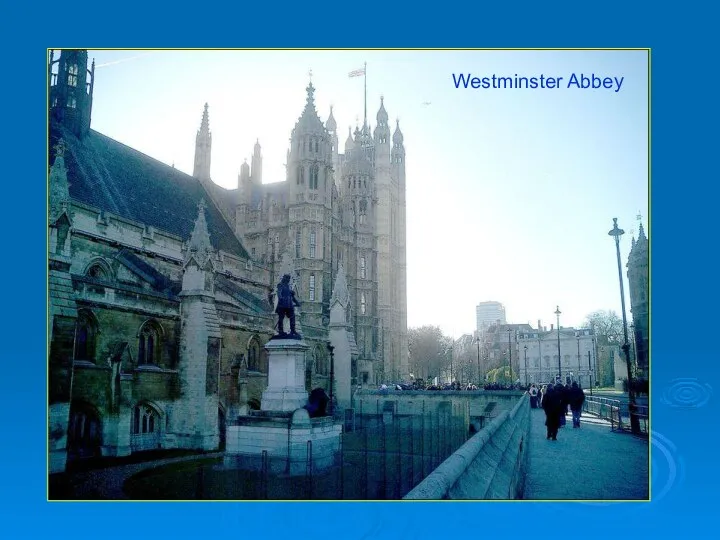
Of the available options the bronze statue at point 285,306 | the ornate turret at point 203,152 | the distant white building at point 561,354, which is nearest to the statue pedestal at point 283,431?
the bronze statue at point 285,306

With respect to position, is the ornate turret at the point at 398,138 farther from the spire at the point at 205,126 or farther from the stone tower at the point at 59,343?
the stone tower at the point at 59,343

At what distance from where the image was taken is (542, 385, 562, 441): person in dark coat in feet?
42.2

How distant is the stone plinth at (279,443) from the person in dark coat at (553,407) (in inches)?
204

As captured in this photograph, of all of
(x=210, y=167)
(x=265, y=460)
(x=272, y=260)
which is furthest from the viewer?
(x=210, y=167)

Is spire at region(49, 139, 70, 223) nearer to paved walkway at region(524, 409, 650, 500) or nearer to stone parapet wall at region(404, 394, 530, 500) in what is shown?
stone parapet wall at region(404, 394, 530, 500)

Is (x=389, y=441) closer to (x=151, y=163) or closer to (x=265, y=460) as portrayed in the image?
(x=265, y=460)

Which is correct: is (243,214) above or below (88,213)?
above

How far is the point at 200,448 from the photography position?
16469 mm

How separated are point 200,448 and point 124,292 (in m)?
4.98

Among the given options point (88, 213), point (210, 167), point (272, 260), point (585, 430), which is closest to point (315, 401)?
point (585, 430)

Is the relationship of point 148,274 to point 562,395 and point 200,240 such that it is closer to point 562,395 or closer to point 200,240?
point 200,240

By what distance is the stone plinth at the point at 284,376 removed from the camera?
13039 mm

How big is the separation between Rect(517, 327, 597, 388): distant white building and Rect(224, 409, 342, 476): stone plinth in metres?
9.58

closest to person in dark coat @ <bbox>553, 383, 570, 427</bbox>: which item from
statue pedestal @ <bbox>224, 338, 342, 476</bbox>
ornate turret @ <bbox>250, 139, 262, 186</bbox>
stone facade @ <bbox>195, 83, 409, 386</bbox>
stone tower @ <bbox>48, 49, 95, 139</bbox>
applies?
statue pedestal @ <bbox>224, 338, 342, 476</bbox>
